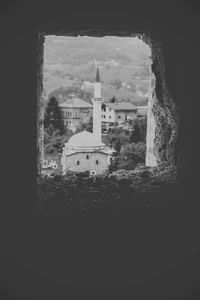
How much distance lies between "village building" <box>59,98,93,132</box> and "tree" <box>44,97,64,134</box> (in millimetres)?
272

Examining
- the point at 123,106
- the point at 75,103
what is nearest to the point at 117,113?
the point at 123,106

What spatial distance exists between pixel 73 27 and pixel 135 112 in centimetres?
1183

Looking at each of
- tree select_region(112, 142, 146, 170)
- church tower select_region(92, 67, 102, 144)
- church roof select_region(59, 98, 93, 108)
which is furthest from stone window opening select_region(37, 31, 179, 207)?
church tower select_region(92, 67, 102, 144)

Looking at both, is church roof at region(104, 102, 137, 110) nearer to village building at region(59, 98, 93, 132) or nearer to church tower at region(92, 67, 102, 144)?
church tower at region(92, 67, 102, 144)

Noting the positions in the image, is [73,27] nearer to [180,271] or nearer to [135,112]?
[180,271]

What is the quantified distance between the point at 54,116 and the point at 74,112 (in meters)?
1.45

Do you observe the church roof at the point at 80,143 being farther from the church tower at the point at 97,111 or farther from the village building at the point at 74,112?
the church tower at the point at 97,111

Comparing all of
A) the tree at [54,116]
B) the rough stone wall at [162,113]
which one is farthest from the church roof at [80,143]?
the rough stone wall at [162,113]

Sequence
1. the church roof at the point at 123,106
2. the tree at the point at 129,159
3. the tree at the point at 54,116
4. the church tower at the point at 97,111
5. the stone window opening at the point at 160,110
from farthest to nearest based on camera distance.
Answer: the church tower at the point at 97,111 → the church roof at the point at 123,106 → the tree at the point at 54,116 → the tree at the point at 129,159 → the stone window opening at the point at 160,110

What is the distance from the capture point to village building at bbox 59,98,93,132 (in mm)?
15484

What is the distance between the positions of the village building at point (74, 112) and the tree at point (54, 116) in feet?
0.89

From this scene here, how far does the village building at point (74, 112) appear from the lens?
15484mm

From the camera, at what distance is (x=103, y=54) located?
13.9m

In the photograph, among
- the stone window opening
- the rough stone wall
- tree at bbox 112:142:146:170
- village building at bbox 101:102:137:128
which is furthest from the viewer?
village building at bbox 101:102:137:128
